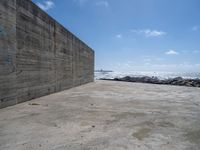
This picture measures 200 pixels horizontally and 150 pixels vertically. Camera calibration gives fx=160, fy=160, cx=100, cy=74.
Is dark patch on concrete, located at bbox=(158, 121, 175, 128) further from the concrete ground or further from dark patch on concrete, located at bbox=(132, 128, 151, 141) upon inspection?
dark patch on concrete, located at bbox=(132, 128, 151, 141)

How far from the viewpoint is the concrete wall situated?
4.30m

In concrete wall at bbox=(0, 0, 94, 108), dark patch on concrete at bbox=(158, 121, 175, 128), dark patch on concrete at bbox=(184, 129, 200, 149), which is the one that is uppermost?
concrete wall at bbox=(0, 0, 94, 108)

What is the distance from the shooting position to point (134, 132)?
273cm

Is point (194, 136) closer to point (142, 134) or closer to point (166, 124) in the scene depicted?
point (166, 124)

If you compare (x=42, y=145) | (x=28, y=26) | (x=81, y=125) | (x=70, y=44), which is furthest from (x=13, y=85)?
Result: (x=70, y=44)

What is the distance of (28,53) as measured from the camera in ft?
17.7

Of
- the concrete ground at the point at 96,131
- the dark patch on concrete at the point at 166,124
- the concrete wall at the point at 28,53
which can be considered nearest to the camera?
the concrete ground at the point at 96,131

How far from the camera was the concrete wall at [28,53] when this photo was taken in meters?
4.30

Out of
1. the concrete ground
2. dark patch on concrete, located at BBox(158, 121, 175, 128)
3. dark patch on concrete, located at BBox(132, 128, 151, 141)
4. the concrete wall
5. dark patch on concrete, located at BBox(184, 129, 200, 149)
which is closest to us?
the concrete ground

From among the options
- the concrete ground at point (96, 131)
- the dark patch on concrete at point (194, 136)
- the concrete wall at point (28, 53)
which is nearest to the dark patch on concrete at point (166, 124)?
the concrete ground at point (96, 131)

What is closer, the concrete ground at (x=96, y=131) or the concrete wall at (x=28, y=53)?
the concrete ground at (x=96, y=131)

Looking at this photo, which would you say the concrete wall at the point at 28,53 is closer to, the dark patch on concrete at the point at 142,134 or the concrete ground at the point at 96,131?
the concrete ground at the point at 96,131

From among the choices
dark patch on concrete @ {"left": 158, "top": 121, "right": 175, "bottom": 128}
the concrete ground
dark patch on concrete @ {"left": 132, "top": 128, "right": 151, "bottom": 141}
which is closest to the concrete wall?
the concrete ground

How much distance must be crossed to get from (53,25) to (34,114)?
4769 millimetres
